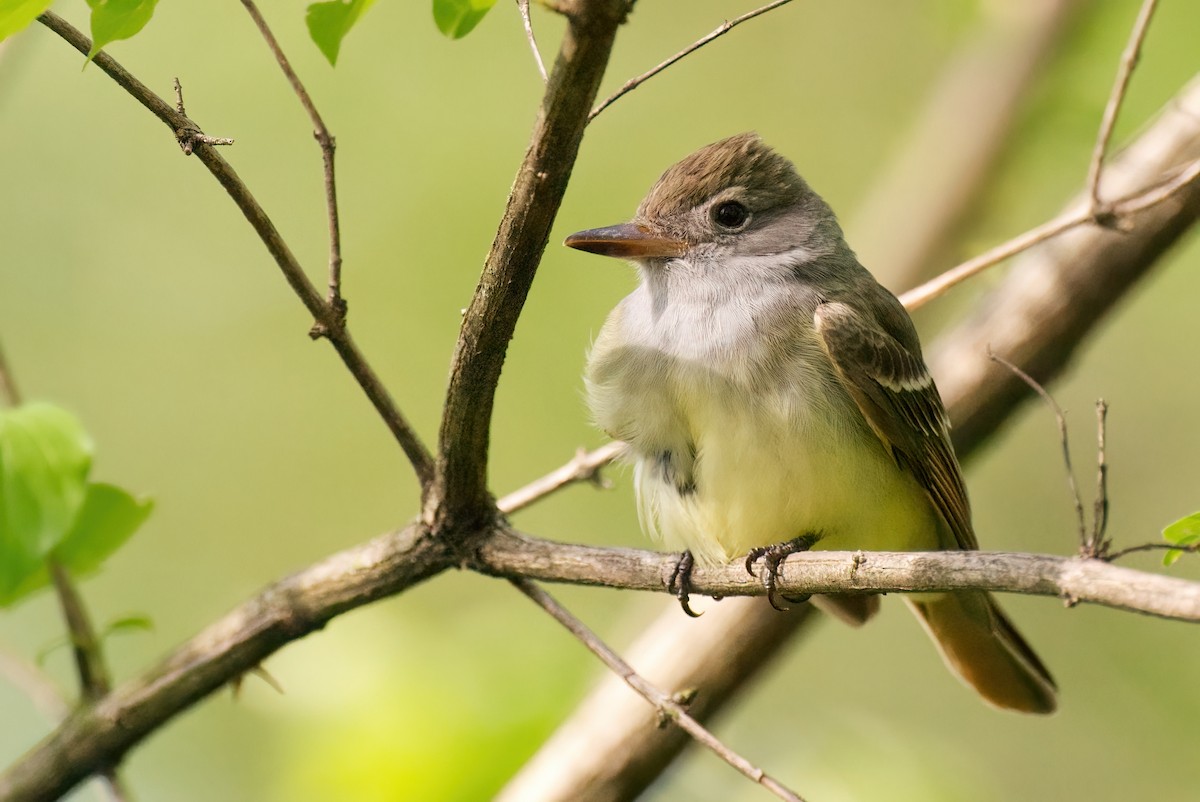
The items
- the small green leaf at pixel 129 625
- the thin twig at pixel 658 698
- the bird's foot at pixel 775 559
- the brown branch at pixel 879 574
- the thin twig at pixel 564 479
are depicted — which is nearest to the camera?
the brown branch at pixel 879 574

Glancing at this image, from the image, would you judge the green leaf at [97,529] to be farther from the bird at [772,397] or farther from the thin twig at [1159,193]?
the thin twig at [1159,193]

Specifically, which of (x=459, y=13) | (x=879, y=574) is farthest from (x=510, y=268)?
(x=879, y=574)

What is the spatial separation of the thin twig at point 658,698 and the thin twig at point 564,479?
412mm

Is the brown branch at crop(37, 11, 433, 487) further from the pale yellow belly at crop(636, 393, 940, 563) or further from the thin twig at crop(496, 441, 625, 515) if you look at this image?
the pale yellow belly at crop(636, 393, 940, 563)

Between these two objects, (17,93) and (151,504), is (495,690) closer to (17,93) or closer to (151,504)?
(151,504)

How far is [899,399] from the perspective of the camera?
12.4 feet

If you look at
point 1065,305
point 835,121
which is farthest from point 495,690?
point 835,121

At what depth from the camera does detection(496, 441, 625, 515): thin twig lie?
344 centimetres

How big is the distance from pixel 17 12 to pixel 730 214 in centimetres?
259

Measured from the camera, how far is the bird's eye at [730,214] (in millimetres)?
4156

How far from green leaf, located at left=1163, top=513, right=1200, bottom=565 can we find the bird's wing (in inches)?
57.9

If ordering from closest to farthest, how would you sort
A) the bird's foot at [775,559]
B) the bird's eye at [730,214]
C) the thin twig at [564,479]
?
the bird's foot at [775,559]
the thin twig at [564,479]
the bird's eye at [730,214]

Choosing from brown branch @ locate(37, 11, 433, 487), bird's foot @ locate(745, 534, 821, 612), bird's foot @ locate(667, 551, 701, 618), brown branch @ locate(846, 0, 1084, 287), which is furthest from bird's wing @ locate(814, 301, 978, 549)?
brown branch @ locate(846, 0, 1084, 287)

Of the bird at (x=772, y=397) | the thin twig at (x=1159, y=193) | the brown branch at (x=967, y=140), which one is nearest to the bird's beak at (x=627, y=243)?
the bird at (x=772, y=397)
